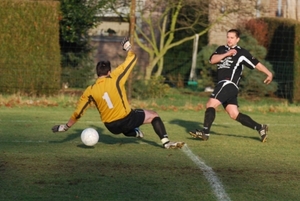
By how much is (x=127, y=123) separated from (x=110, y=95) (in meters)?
0.53

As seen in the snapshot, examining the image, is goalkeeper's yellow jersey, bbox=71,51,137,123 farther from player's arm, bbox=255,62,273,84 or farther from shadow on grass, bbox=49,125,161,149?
player's arm, bbox=255,62,273,84

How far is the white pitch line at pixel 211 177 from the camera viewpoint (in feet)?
26.2

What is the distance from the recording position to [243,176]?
358 inches

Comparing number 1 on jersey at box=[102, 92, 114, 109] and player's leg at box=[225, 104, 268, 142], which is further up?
number 1 on jersey at box=[102, 92, 114, 109]

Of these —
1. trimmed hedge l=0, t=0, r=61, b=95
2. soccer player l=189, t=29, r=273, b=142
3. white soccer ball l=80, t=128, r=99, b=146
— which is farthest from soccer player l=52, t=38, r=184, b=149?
trimmed hedge l=0, t=0, r=61, b=95

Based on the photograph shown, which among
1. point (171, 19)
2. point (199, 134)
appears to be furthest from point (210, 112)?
point (171, 19)

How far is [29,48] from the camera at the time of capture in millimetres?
19641

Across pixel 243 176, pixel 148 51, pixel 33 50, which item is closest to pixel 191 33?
pixel 148 51

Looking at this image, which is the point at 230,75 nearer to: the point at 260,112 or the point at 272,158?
the point at 272,158

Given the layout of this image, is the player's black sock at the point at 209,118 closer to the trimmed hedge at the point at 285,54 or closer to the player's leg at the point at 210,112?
the player's leg at the point at 210,112

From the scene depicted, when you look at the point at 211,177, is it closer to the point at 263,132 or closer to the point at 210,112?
the point at 210,112

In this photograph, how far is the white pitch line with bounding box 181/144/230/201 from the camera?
7980 millimetres

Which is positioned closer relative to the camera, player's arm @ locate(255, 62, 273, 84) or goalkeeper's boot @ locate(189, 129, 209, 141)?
player's arm @ locate(255, 62, 273, 84)

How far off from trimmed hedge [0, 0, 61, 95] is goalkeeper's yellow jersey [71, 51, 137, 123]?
939cm
